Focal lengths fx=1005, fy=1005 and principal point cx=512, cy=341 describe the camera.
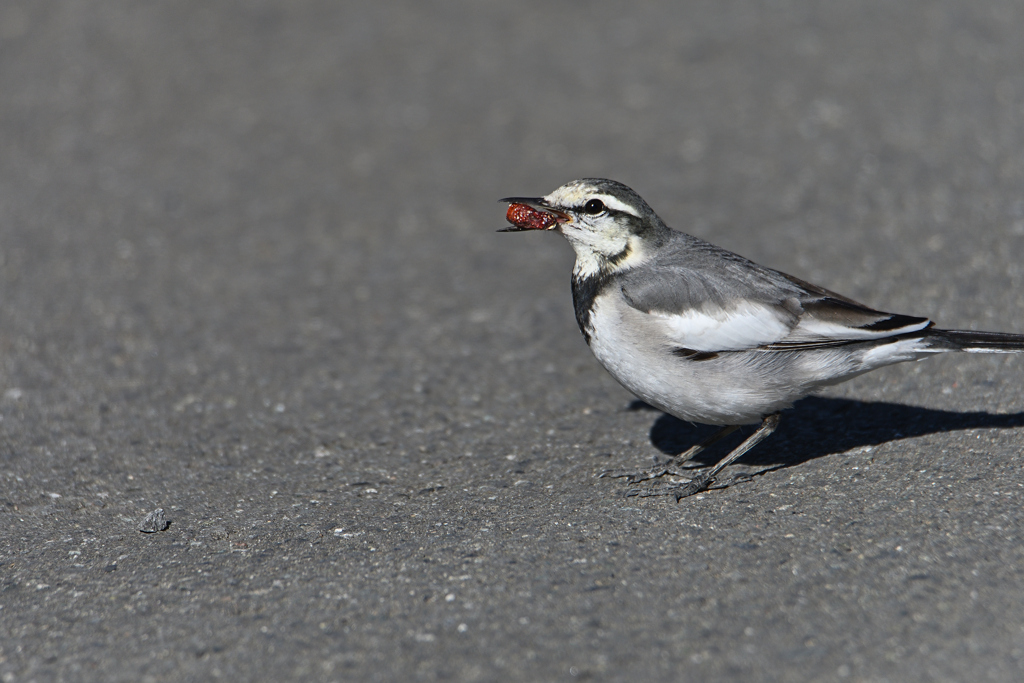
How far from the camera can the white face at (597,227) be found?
5.77m

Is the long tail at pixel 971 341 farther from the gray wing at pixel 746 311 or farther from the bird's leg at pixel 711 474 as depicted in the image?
the bird's leg at pixel 711 474

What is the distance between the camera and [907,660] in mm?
3959

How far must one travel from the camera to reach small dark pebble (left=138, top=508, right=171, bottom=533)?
5496 mm

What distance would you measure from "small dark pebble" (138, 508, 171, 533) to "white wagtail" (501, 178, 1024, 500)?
2568 millimetres

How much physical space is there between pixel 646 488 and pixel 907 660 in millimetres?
1907

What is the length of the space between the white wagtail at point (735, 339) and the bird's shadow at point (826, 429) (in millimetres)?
465

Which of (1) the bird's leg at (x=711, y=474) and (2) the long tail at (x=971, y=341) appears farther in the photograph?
(1) the bird's leg at (x=711, y=474)

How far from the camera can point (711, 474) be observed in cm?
564

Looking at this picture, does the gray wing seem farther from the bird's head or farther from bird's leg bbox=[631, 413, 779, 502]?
bird's leg bbox=[631, 413, 779, 502]

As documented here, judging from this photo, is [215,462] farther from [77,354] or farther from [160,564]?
→ [77,354]

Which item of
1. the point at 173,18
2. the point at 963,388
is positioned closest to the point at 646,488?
the point at 963,388

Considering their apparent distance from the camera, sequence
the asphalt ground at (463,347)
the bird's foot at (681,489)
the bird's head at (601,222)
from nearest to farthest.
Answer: the asphalt ground at (463,347), the bird's foot at (681,489), the bird's head at (601,222)

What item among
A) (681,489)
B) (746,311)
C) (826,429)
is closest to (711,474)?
(681,489)

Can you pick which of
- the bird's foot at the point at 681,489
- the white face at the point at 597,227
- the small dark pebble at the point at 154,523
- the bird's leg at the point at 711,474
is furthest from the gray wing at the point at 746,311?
the small dark pebble at the point at 154,523
